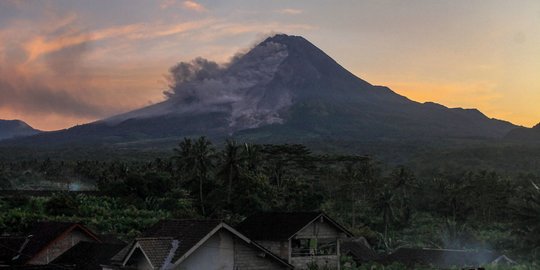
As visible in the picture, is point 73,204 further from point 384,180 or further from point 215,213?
point 384,180

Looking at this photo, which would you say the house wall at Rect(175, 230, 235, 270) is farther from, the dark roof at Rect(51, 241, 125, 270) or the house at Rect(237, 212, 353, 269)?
the house at Rect(237, 212, 353, 269)

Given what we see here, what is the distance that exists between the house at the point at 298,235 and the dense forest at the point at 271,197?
27876 millimetres

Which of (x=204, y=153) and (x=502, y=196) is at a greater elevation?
(x=204, y=153)

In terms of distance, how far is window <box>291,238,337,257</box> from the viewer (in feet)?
143

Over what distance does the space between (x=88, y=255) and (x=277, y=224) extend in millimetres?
12706

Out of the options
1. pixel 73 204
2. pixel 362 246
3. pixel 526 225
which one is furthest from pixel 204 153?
pixel 526 225

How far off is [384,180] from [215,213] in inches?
2508

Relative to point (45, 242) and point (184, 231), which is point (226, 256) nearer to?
point (184, 231)

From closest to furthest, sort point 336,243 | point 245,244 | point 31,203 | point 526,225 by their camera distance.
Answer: point 245,244
point 526,225
point 336,243
point 31,203

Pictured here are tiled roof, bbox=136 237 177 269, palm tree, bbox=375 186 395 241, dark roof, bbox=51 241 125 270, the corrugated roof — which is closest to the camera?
tiled roof, bbox=136 237 177 269

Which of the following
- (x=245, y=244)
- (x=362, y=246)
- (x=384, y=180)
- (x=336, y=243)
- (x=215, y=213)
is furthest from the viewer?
(x=384, y=180)

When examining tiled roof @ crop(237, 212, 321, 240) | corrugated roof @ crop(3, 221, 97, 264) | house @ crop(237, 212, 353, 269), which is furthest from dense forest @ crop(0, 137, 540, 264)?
house @ crop(237, 212, 353, 269)

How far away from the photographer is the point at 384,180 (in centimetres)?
15262

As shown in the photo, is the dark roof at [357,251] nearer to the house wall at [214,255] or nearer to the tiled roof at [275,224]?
the tiled roof at [275,224]
